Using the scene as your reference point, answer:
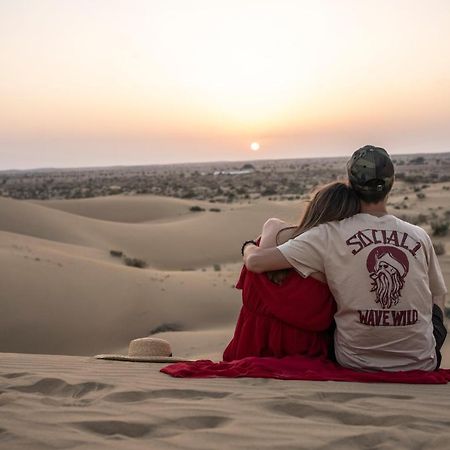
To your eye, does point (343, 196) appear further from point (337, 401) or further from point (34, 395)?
point (34, 395)

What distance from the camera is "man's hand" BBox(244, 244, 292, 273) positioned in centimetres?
411

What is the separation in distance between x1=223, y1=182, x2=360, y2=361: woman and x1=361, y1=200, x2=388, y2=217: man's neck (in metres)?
0.05

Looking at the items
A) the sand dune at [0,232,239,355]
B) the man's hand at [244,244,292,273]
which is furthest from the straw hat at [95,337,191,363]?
the sand dune at [0,232,239,355]

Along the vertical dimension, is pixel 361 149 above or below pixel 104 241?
above

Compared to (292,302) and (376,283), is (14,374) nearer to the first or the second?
(292,302)

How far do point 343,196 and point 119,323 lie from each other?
705 centimetres

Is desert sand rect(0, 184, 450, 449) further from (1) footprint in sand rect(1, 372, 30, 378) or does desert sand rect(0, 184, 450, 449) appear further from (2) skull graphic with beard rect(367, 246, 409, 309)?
(2) skull graphic with beard rect(367, 246, 409, 309)

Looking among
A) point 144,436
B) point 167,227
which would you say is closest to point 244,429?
point 144,436

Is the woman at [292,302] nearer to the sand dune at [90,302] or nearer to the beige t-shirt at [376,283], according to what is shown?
the beige t-shirt at [376,283]

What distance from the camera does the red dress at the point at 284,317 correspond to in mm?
4180

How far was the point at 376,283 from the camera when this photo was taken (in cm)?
388

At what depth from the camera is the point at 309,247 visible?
403 centimetres

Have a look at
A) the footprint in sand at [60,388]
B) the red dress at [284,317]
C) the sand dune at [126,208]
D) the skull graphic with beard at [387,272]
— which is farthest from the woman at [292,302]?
the sand dune at [126,208]

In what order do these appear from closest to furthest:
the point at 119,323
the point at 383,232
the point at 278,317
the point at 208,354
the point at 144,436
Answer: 1. the point at 144,436
2. the point at 383,232
3. the point at 278,317
4. the point at 208,354
5. the point at 119,323
